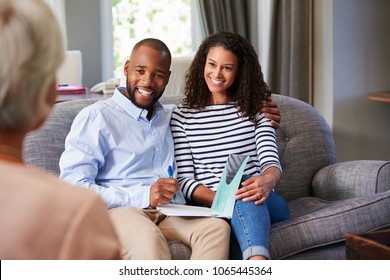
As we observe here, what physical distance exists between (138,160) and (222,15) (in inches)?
125

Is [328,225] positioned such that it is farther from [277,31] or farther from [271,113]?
[277,31]

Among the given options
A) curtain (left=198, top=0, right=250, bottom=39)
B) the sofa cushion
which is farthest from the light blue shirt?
curtain (left=198, top=0, right=250, bottom=39)

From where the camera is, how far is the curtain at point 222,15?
215 inches

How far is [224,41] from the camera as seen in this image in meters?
2.61

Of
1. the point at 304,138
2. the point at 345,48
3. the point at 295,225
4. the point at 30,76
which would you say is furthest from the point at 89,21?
the point at 30,76

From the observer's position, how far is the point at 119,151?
2471 millimetres

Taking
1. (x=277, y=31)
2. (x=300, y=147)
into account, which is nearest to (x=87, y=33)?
(x=277, y=31)

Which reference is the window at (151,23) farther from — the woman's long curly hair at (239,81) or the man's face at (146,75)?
the man's face at (146,75)

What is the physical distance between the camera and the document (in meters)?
2.31

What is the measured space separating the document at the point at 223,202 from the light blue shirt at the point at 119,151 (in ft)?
0.40

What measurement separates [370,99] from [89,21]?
245 centimetres

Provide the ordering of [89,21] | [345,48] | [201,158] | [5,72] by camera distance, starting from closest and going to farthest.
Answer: [5,72]
[201,158]
[345,48]
[89,21]

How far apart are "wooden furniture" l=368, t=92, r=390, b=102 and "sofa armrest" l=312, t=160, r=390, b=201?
4.29 feet

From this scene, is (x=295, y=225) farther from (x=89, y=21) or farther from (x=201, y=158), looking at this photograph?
(x=89, y=21)
